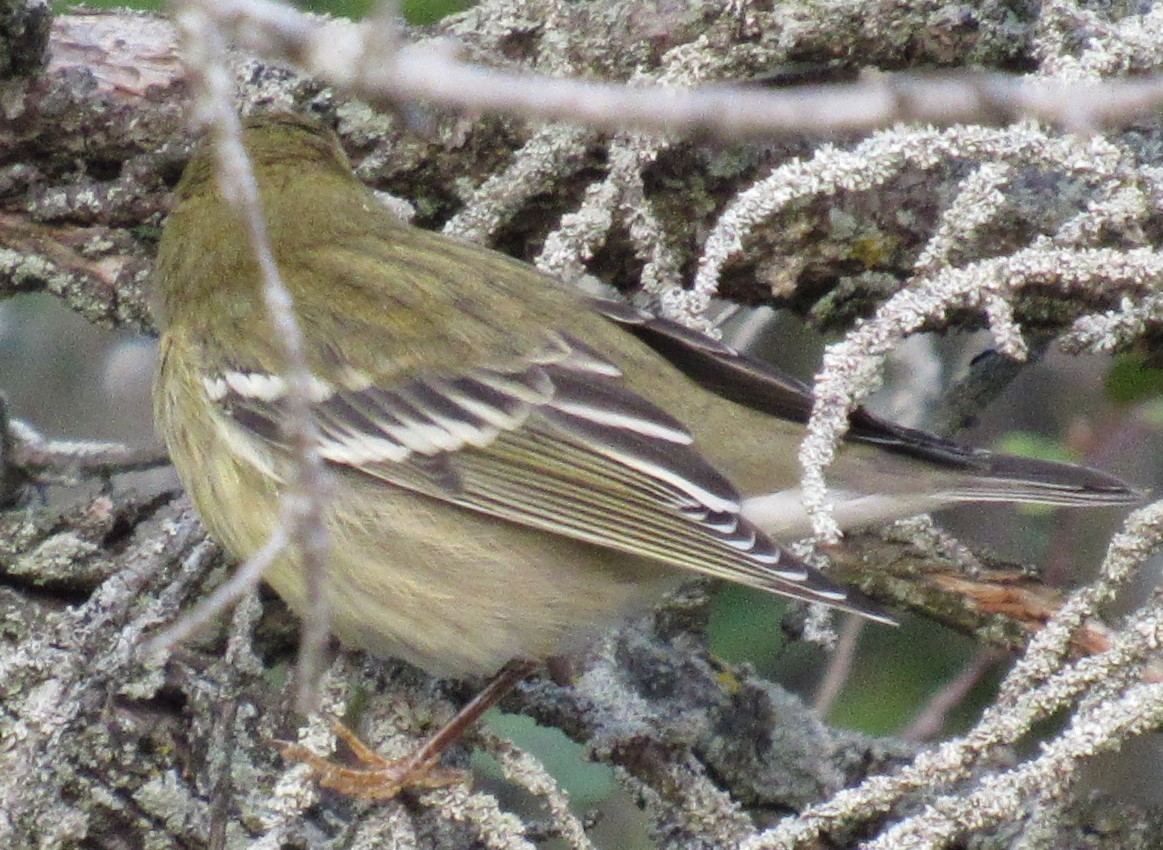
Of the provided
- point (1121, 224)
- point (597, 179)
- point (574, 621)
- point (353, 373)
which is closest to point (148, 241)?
point (353, 373)

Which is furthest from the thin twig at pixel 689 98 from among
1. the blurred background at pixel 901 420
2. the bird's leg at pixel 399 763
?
the blurred background at pixel 901 420

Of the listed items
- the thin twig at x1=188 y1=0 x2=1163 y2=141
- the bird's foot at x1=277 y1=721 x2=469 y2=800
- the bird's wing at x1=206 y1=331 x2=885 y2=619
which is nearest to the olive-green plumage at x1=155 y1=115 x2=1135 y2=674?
the bird's wing at x1=206 y1=331 x2=885 y2=619

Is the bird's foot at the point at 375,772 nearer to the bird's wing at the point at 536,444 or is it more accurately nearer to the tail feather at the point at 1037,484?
the bird's wing at the point at 536,444

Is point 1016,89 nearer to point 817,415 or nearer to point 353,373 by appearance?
point 817,415

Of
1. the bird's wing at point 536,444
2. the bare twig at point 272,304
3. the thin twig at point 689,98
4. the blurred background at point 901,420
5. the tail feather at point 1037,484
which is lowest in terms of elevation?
the blurred background at point 901,420

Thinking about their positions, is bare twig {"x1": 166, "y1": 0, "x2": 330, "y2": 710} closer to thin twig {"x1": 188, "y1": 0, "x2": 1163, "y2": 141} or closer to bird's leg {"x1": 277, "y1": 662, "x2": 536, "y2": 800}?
thin twig {"x1": 188, "y1": 0, "x2": 1163, "y2": 141}

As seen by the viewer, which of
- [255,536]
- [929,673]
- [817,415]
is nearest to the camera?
[817,415]
